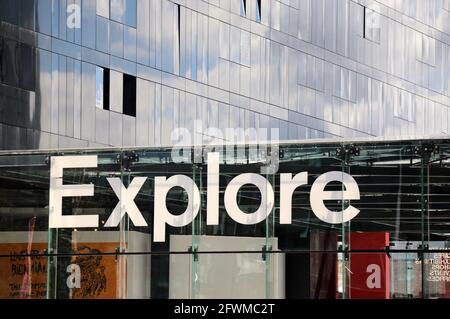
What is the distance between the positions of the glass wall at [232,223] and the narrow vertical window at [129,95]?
Result: 101 feet

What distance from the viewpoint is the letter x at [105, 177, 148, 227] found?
27.3 metres

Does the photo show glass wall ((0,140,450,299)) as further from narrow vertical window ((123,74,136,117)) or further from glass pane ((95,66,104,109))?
narrow vertical window ((123,74,136,117))

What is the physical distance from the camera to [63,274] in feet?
89.9

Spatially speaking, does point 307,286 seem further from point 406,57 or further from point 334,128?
point 406,57

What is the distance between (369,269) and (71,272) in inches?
245

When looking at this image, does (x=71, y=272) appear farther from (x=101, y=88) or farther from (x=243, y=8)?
(x=243, y=8)

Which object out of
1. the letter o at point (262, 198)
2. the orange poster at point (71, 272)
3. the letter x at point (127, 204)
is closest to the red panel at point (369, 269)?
the letter o at point (262, 198)

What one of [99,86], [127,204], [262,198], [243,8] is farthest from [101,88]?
[262,198]

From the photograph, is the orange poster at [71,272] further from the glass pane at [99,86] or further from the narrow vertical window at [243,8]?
the narrow vertical window at [243,8]

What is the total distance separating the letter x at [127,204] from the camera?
27.3 meters

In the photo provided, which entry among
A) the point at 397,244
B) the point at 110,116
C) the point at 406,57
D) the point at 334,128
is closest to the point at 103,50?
the point at 110,116

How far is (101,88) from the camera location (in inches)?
2280

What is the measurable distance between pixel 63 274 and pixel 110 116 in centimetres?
3111
